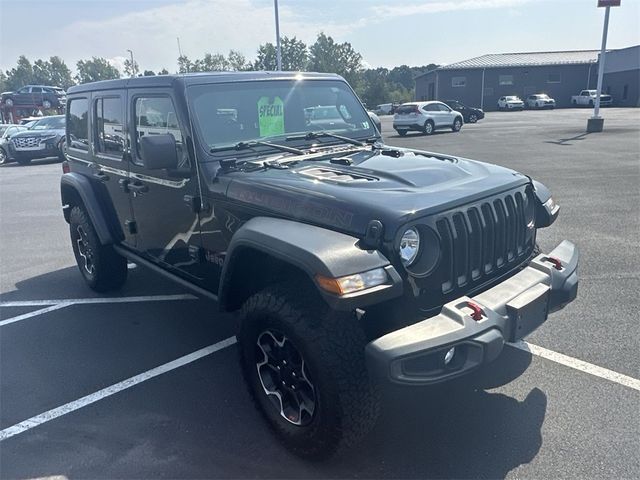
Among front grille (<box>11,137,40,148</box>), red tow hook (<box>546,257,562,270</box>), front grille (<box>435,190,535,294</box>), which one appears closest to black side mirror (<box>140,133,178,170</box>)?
front grille (<box>435,190,535,294</box>)

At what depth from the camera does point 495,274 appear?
10.3ft

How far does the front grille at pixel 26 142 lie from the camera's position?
1825 centimetres

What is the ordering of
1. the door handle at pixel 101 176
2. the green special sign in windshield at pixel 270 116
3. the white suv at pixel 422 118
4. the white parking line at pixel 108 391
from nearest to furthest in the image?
the white parking line at pixel 108 391 < the green special sign in windshield at pixel 270 116 < the door handle at pixel 101 176 < the white suv at pixel 422 118

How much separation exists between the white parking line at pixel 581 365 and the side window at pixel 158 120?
104 inches

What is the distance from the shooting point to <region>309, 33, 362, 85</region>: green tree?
2820 inches

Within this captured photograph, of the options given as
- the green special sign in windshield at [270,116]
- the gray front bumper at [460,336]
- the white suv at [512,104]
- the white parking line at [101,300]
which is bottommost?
the white suv at [512,104]

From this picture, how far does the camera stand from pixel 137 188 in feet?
14.1

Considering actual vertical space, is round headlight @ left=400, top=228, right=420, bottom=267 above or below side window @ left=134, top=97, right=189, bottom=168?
below

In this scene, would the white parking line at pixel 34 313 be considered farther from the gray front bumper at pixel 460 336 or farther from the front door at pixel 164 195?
the gray front bumper at pixel 460 336

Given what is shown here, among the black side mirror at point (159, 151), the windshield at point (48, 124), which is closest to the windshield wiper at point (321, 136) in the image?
the black side mirror at point (159, 151)

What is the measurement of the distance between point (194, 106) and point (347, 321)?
A: 6.41 ft

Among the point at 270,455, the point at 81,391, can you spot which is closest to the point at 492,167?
the point at 270,455

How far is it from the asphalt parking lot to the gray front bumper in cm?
17

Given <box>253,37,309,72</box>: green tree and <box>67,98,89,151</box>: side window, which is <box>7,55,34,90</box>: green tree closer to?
<box>253,37,309,72</box>: green tree
